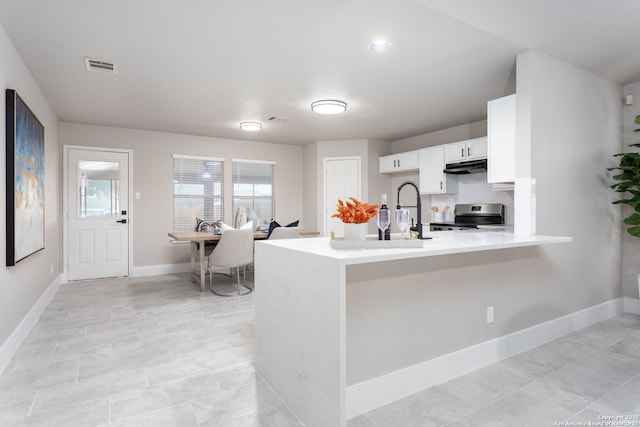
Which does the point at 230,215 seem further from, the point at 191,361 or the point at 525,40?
the point at 525,40

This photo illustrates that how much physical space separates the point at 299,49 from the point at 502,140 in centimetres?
196

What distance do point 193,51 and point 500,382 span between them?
133 inches

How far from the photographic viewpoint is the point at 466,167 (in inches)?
203

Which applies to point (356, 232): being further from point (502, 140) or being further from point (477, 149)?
point (477, 149)

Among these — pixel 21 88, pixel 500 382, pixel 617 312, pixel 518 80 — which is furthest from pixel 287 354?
pixel 617 312

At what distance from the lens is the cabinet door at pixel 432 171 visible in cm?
566

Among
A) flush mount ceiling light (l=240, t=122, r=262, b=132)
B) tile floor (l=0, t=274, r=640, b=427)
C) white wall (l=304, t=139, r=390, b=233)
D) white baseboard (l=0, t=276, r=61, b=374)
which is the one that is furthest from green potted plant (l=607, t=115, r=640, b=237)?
white baseboard (l=0, t=276, r=61, b=374)

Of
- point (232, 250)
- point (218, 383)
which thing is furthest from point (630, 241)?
Result: point (232, 250)

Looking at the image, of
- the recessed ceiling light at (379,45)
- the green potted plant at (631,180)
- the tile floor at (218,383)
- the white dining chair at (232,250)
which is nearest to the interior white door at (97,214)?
the white dining chair at (232,250)

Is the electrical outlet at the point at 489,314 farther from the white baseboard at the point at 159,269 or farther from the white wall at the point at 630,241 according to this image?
the white baseboard at the point at 159,269

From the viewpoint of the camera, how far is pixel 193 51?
298 centimetres

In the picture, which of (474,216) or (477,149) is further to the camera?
(474,216)

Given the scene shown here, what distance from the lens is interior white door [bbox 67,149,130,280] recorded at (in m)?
5.47

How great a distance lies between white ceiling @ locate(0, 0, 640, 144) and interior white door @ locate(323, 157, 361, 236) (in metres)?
2.11
